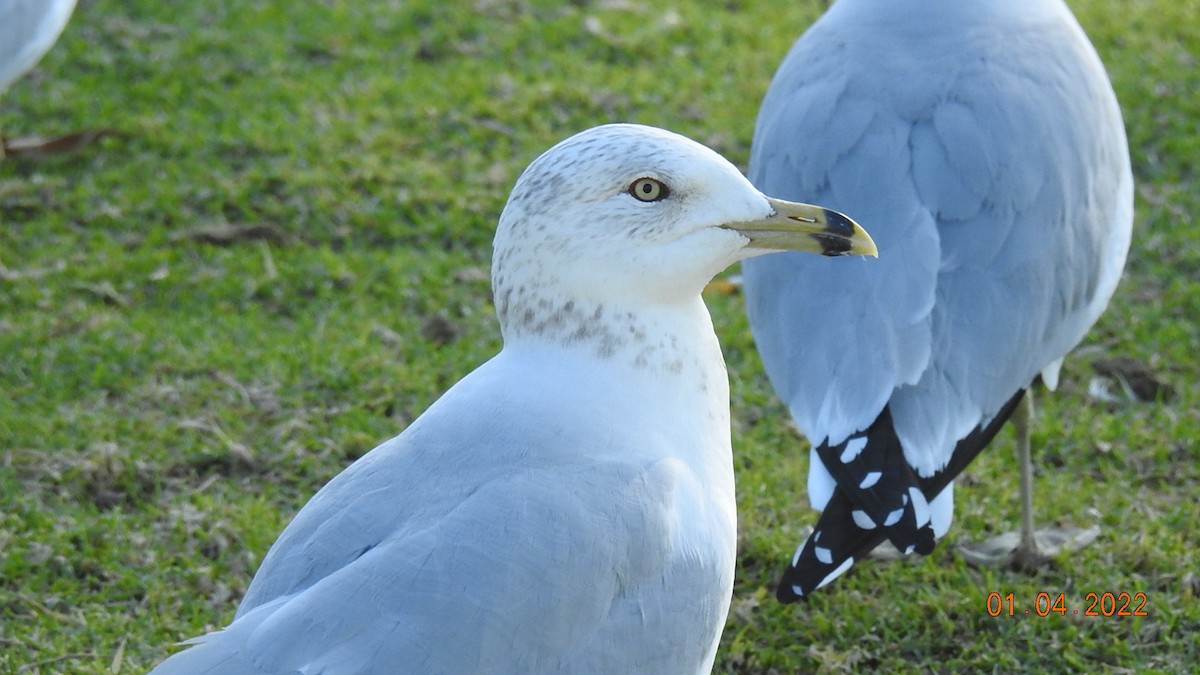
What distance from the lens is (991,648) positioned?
12.1ft

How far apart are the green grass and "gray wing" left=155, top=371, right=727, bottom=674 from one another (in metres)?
1.30

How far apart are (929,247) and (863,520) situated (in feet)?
2.34

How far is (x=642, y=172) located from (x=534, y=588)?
78 cm

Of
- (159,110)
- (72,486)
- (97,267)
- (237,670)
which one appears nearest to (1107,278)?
(237,670)

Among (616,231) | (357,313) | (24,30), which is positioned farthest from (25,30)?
(616,231)

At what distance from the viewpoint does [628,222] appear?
8.52 ft

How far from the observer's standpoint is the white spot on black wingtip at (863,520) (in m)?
3.09

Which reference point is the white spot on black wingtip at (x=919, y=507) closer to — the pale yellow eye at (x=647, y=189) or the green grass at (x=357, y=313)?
the green grass at (x=357, y=313)

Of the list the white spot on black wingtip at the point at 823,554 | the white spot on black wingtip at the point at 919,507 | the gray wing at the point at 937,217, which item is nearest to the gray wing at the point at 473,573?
the white spot on black wingtip at the point at 823,554

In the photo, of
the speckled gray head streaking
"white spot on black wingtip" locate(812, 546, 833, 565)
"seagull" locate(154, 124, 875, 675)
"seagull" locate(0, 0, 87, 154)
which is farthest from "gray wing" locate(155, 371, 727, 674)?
"seagull" locate(0, 0, 87, 154)

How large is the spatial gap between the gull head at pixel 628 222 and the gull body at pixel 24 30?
3.88m

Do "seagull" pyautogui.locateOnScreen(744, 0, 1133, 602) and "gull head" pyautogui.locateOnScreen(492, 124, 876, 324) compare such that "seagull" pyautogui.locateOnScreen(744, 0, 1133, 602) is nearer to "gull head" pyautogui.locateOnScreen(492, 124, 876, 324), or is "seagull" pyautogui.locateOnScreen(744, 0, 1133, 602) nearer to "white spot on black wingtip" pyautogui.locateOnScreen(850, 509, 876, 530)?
"white spot on black wingtip" pyautogui.locateOnScreen(850, 509, 876, 530)
